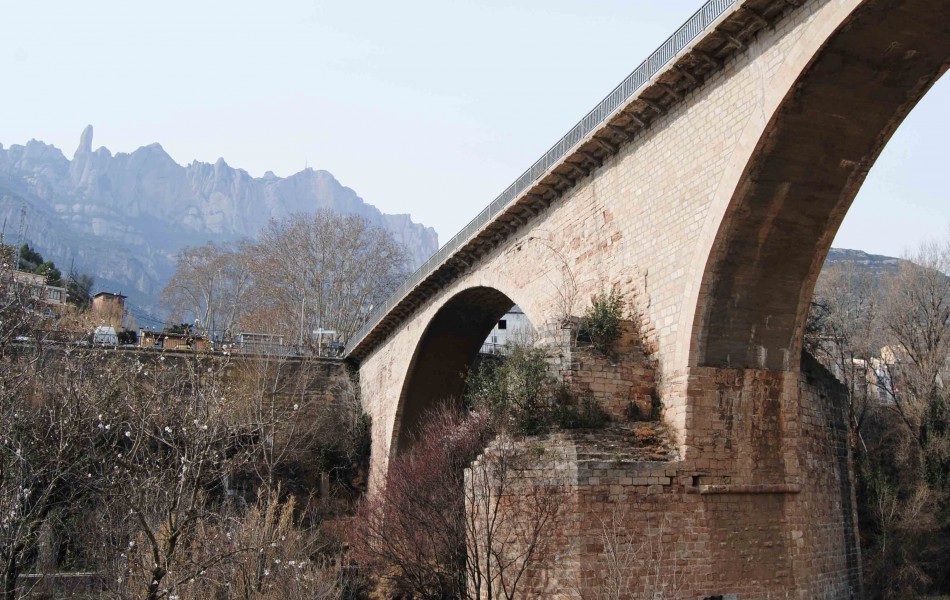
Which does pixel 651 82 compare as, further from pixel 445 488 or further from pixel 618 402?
pixel 445 488

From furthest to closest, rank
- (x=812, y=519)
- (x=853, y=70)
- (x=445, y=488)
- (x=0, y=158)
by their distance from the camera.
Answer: (x=0, y=158) → (x=445, y=488) → (x=812, y=519) → (x=853, y=70)

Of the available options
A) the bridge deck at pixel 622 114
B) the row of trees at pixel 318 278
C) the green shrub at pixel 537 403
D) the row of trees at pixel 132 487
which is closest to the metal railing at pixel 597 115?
the bridge deck at pixel 622 114

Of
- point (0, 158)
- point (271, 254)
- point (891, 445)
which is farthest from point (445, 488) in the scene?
point (0, 158)

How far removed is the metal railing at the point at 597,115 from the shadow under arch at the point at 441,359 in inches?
67.7

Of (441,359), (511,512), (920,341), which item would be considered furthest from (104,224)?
(511,512)

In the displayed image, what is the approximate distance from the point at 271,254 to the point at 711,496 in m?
36.6

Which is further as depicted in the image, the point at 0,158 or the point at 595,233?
the point at 0,158

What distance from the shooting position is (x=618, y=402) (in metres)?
12.1

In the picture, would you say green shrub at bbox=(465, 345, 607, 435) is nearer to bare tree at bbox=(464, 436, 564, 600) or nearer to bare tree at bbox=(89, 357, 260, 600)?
bare tree at bbox=(464, 436, 564, 600)

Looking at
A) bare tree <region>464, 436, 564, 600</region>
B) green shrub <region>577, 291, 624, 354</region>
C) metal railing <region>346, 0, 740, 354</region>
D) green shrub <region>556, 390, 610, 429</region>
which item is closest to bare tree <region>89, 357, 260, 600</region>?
bare tree <region>464, 436, 564, 600</region>

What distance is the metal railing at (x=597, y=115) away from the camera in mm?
11805

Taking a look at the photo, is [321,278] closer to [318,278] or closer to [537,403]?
[318,278]

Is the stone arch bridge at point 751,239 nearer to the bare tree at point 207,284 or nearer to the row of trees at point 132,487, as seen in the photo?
the row of trees at point 132,487

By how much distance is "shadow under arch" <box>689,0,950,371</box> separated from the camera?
31.3 ft
